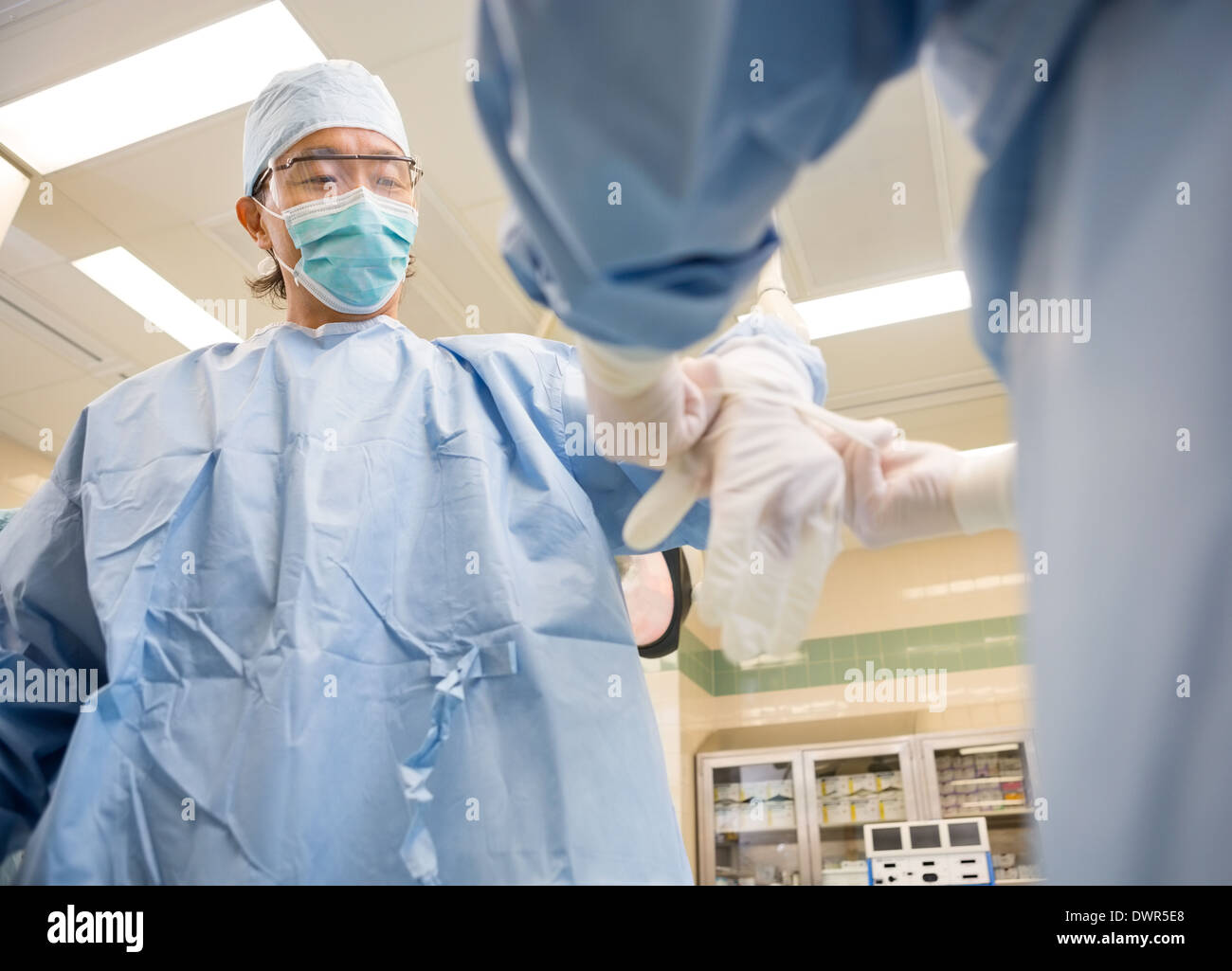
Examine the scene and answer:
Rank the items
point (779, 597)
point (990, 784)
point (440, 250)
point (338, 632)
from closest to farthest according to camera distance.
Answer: point (779, 597)
point (338, 632)
point (440, 250)
point (990, 784)

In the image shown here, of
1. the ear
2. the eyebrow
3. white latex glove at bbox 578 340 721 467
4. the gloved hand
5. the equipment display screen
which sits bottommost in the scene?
the equipment display screen

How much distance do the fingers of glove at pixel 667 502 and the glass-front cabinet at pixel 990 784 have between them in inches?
185

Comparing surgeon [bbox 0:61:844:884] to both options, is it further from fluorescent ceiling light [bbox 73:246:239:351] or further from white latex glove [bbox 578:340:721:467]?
fluorescent ceiling light [bbox 73:246:239:351]

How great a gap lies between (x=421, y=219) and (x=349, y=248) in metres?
2.14

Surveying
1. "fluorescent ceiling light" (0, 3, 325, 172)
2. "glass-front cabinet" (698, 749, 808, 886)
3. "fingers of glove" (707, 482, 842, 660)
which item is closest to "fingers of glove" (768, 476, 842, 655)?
"fingers of glove" (707, 482, 842, 660)

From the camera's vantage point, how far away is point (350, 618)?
3.08ft

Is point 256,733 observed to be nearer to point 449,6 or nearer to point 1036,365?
point 1036,365

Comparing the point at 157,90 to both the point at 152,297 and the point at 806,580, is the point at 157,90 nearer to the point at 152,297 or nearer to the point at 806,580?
the point at 152,297

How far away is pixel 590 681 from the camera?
940 millimetres

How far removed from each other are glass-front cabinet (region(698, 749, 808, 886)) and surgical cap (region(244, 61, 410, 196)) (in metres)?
4.56

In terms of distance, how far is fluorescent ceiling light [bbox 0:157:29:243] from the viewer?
9.64 ft

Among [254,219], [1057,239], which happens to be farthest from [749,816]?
[1057,239]

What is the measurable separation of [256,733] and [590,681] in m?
0.31
